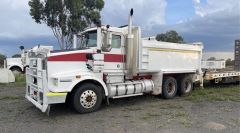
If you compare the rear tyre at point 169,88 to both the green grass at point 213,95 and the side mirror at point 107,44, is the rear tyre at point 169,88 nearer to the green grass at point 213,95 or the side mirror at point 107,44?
the green grass at point 213,95

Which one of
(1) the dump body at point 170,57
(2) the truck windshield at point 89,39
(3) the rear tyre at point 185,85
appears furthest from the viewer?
(3) the rear tyre at point 185,85

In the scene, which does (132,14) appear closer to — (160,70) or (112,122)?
(160,70)

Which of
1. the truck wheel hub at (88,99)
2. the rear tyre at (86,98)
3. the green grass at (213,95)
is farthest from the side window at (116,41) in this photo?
the green grass at (213,95)

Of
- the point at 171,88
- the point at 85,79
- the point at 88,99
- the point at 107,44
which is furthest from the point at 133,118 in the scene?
the point at 171,88

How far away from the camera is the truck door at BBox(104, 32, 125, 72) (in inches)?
337

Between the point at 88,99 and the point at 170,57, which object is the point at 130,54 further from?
the point at 88,99

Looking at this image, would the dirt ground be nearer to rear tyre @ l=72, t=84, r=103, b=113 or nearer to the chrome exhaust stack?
rear tyre @ l=72, t=84, r=103, b=113

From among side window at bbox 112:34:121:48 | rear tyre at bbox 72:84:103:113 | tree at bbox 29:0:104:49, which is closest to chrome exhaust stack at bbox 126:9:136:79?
side window at bbox 112:34:121:48

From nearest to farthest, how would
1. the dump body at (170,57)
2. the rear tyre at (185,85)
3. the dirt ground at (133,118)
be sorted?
1. the dirt ground at (133,118)
2. the dump body at (170,57)
3. the rear tyre at (185,85)

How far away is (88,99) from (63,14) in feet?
53.9

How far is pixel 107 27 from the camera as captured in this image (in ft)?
27.2

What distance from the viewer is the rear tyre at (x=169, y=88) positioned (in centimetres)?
1023

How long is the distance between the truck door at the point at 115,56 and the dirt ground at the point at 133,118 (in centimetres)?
130

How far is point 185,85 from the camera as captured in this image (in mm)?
11156
